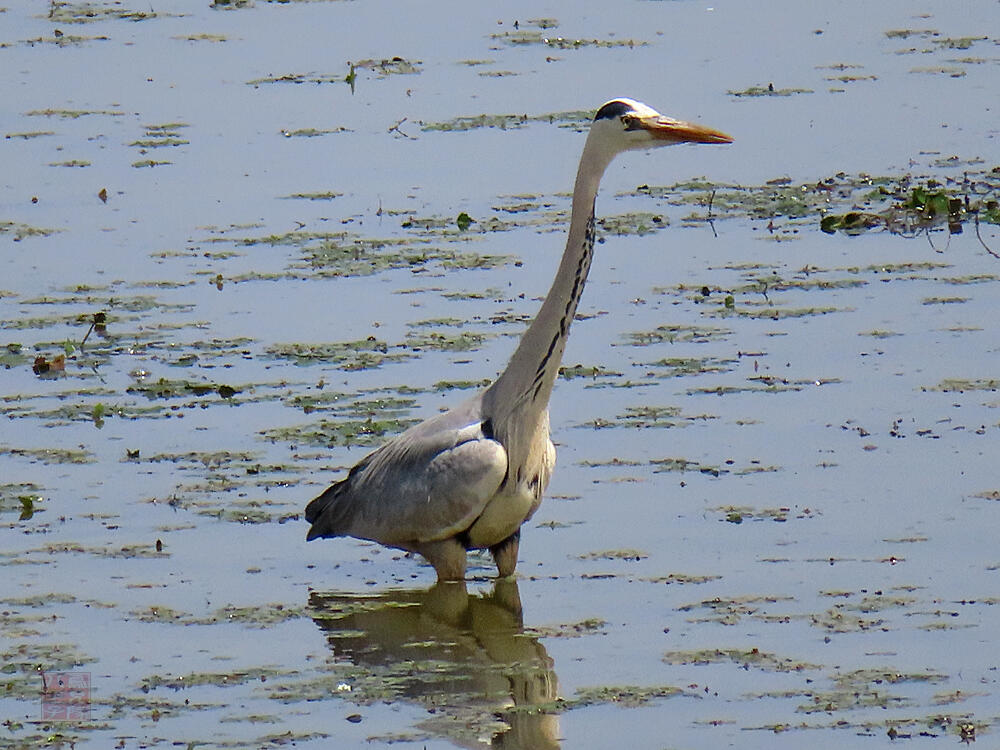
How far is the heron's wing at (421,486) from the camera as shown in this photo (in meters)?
7.84

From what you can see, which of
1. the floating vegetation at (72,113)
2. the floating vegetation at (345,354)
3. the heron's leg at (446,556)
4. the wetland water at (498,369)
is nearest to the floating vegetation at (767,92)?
the wetland water at (498,369)

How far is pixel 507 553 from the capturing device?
26.2ft

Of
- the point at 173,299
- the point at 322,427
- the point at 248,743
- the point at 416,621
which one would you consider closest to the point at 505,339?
the point at 322,427

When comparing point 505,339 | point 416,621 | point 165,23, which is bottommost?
point 416,621

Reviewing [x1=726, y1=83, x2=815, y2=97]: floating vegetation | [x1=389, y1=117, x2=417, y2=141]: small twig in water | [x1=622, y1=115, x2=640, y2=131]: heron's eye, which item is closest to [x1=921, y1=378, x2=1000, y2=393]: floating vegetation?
[x1=622, y1=115, x2=640, y2=131]: heron's eye

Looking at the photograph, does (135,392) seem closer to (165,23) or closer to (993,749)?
(993,749)

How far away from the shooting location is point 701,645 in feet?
23.2

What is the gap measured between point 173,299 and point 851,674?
18.8ft

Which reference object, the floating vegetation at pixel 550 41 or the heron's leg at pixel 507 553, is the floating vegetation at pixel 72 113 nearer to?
the floating vegetation at pixel 550 41

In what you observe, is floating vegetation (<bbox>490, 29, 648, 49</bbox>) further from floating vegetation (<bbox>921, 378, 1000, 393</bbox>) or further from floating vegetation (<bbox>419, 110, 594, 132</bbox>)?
Answer: floating vegetation (<bbox>921, 378, 1000, 393</bbox>)

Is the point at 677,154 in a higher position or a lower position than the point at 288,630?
higher

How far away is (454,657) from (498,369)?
278 cm

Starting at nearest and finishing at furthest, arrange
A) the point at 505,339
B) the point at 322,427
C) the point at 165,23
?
the point at 322,427 < the point at 505,339 < the point at 165,23

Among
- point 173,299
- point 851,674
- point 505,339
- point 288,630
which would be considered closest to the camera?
point 851,674
